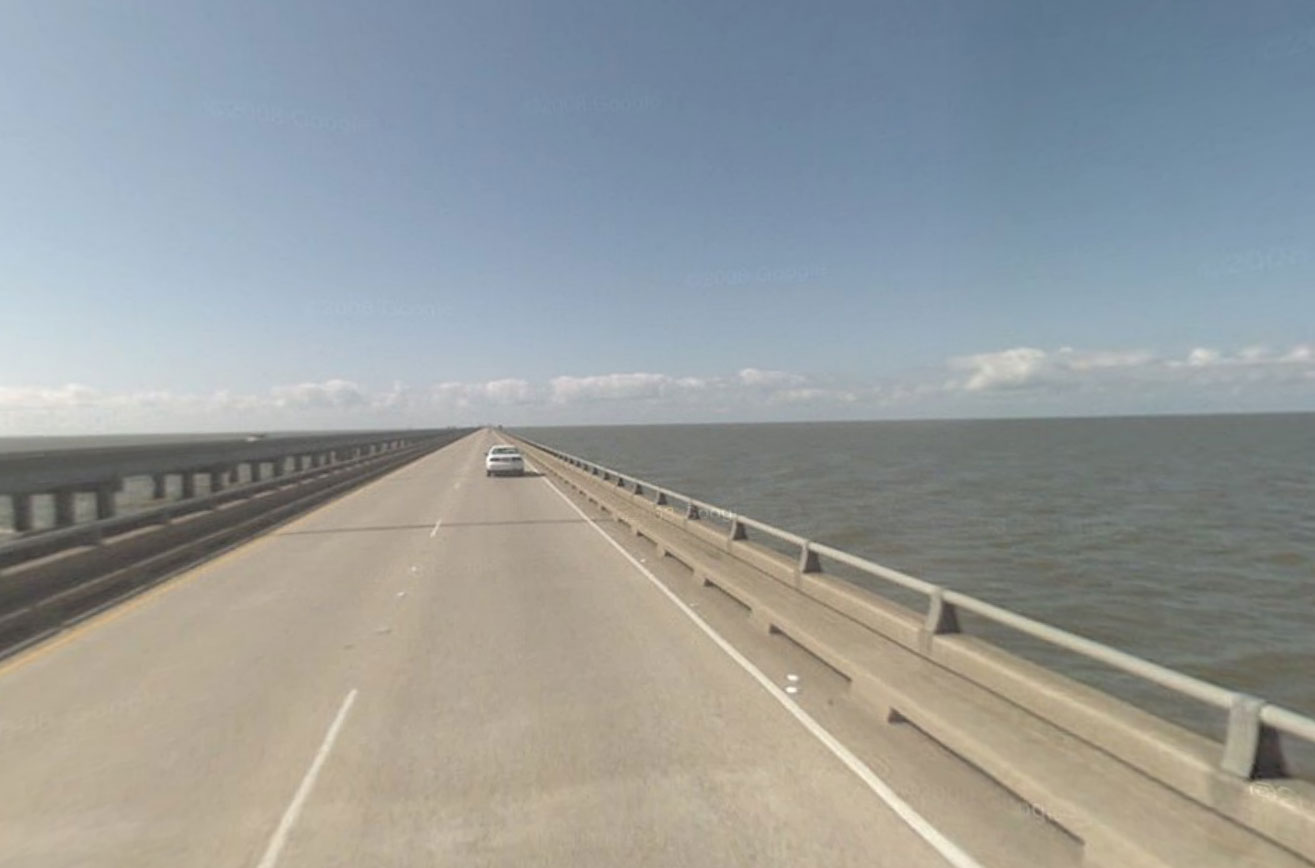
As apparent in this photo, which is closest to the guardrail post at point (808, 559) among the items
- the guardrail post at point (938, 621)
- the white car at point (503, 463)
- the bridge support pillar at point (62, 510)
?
the guardrail post at point (938, 621)

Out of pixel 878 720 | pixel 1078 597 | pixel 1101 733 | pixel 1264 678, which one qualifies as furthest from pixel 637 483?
pixel 1101 733

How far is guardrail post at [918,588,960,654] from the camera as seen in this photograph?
681 centimetres

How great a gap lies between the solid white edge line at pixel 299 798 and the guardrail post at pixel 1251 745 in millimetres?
5042

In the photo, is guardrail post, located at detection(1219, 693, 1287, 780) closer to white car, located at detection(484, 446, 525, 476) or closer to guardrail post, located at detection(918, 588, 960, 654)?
guardrail post, located at detection(918, 588, 960, 654)

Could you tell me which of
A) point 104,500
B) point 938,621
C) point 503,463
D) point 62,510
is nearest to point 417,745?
point 938,621

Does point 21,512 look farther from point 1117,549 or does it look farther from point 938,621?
point 1117,549

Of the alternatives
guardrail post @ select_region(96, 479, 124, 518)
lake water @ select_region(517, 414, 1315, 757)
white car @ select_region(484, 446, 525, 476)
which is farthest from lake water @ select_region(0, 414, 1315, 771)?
white car @ select_region(484, 446, 525, 476)

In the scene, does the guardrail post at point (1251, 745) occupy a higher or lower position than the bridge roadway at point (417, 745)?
higher

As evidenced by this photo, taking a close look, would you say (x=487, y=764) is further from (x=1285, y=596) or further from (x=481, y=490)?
(x=481, y=490)

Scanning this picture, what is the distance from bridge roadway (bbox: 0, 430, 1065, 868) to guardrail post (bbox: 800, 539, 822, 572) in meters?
1.71

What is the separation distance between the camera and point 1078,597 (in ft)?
56.6

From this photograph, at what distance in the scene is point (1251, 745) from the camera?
380cm

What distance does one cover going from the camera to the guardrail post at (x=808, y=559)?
9711 mm

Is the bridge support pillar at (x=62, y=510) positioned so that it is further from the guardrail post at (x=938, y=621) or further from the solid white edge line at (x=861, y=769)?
the guardrail post at (x=938, y=621)
